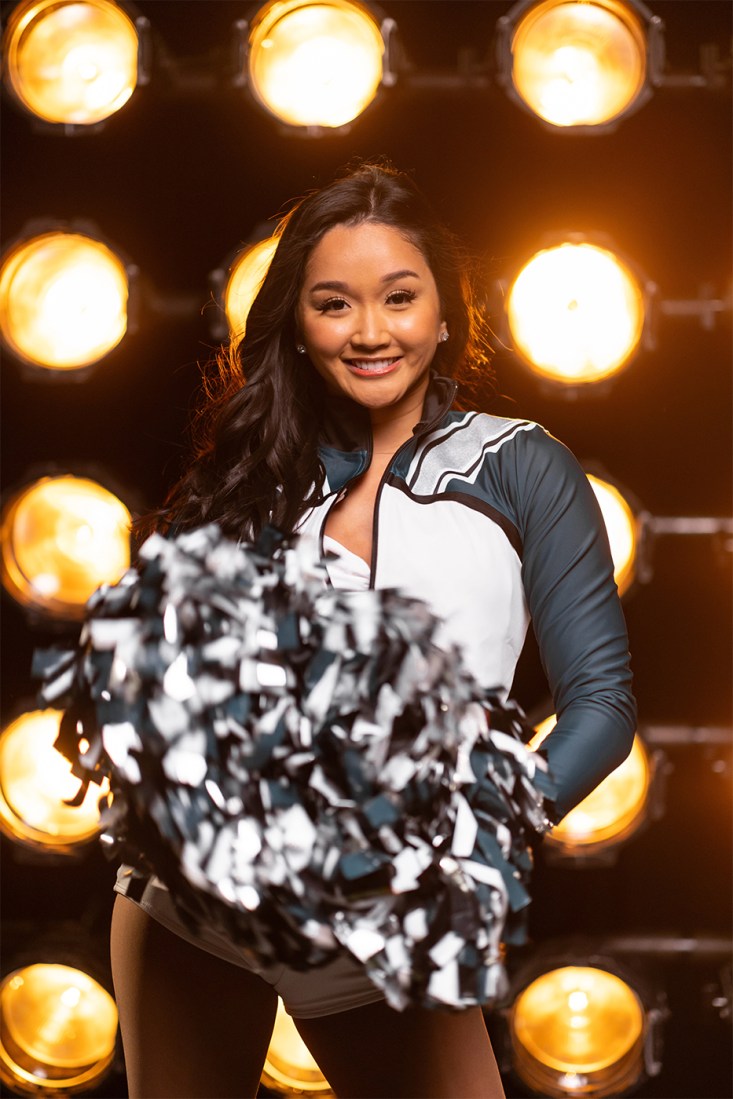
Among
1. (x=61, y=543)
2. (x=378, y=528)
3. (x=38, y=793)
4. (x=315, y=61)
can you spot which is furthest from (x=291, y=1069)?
(x=315, y=61)

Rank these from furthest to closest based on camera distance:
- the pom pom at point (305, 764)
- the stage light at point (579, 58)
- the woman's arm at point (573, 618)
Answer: the stage light at point (579, 58) < the woman's arm at point (573, 618) < the pom pom at point (305, 764)

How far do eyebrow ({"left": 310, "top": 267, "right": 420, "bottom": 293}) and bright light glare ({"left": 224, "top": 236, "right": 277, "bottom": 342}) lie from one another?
13.2 inches

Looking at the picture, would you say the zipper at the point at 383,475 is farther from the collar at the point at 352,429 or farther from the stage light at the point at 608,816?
the stage light at the point at 608,816

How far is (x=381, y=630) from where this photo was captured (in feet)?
2.41

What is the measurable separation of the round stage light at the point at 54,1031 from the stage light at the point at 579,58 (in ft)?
3.83

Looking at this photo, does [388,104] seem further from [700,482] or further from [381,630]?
[381,630]

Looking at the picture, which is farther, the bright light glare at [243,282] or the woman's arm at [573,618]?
the bright light glare at [243,282]

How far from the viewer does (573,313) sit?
1383mm

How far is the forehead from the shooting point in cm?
103

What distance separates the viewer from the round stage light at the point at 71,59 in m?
1.38

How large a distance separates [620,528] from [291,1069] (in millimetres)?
758

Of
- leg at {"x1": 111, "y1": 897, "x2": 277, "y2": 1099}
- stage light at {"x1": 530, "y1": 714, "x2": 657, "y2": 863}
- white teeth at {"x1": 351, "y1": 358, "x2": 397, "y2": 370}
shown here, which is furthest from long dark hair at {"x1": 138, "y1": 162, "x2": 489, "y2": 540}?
stage light at {"x1": 530, "y1": 714, "x2": 657, "y2": 863}

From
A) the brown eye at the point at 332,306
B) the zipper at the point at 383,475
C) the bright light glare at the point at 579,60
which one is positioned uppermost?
the bright light glare at the point at 579,60

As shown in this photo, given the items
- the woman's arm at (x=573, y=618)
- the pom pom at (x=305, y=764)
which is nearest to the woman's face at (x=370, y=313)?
the woman's arm at (x=573, y=618)
